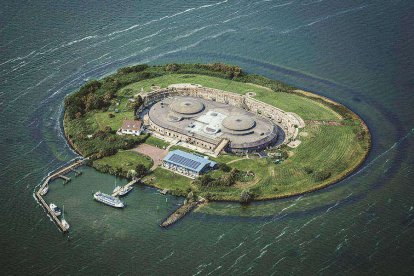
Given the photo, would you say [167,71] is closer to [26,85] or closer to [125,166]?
[26,85]

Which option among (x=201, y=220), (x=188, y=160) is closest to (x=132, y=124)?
(x=188, y=160)

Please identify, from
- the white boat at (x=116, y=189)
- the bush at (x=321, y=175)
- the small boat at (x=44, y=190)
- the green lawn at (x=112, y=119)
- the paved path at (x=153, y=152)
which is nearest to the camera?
the small boat at (x=44, y=190)

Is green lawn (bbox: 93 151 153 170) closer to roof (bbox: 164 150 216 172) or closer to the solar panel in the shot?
roof (bbox: 164 150 216 172)

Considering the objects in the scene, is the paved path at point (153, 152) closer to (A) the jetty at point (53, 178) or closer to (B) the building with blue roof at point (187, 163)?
(B) the building with blue roof at point (187, 163)

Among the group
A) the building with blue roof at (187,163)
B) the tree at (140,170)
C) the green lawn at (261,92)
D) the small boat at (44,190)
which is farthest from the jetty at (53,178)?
the green lawn at (261,92)

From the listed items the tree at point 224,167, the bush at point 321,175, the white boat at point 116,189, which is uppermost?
the white boat at point 116,189

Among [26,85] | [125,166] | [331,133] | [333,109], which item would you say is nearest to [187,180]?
[125,166]

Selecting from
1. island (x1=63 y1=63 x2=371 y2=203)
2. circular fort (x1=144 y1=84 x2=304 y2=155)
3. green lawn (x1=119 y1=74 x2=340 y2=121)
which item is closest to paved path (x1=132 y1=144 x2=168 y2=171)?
island (x1=63 y1=63 x2=371 y2=203)

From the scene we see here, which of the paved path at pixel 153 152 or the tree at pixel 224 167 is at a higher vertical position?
the paved path at pixel 153 152

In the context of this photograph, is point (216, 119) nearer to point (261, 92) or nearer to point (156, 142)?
point (156, 142)
